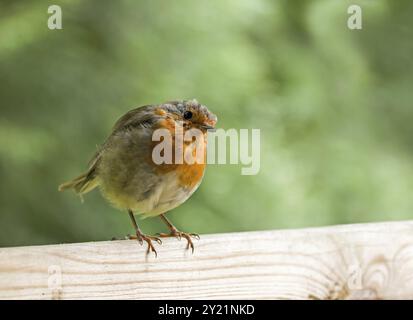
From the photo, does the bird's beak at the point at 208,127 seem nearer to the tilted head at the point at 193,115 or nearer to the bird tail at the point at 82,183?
the tilted head at the point at 193,115

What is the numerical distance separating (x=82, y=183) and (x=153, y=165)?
613 mm

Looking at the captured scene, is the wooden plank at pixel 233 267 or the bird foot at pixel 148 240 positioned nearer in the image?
the wooden plank at pixel 233 267

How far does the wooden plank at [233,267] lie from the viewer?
8.29 ft

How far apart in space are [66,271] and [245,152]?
2.61 m

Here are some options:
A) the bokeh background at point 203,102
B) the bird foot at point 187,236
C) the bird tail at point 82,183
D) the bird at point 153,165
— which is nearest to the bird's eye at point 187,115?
the bird at point 153,165

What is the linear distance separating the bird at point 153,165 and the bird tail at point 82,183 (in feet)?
0.81

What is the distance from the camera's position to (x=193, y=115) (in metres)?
3.35

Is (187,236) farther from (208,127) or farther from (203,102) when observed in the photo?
(203,102)

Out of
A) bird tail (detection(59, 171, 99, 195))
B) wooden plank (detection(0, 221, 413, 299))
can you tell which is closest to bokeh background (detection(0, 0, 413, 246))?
bird tail (detection(59, 171, 99, 195))

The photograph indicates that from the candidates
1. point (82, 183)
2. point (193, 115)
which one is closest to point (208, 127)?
point (193, 115)

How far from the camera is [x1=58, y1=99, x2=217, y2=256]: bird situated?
3395 millimetres

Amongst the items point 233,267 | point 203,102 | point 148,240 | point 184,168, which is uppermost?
point 203,102

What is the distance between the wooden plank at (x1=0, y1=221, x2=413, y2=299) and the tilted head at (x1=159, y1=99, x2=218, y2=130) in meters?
0.58
